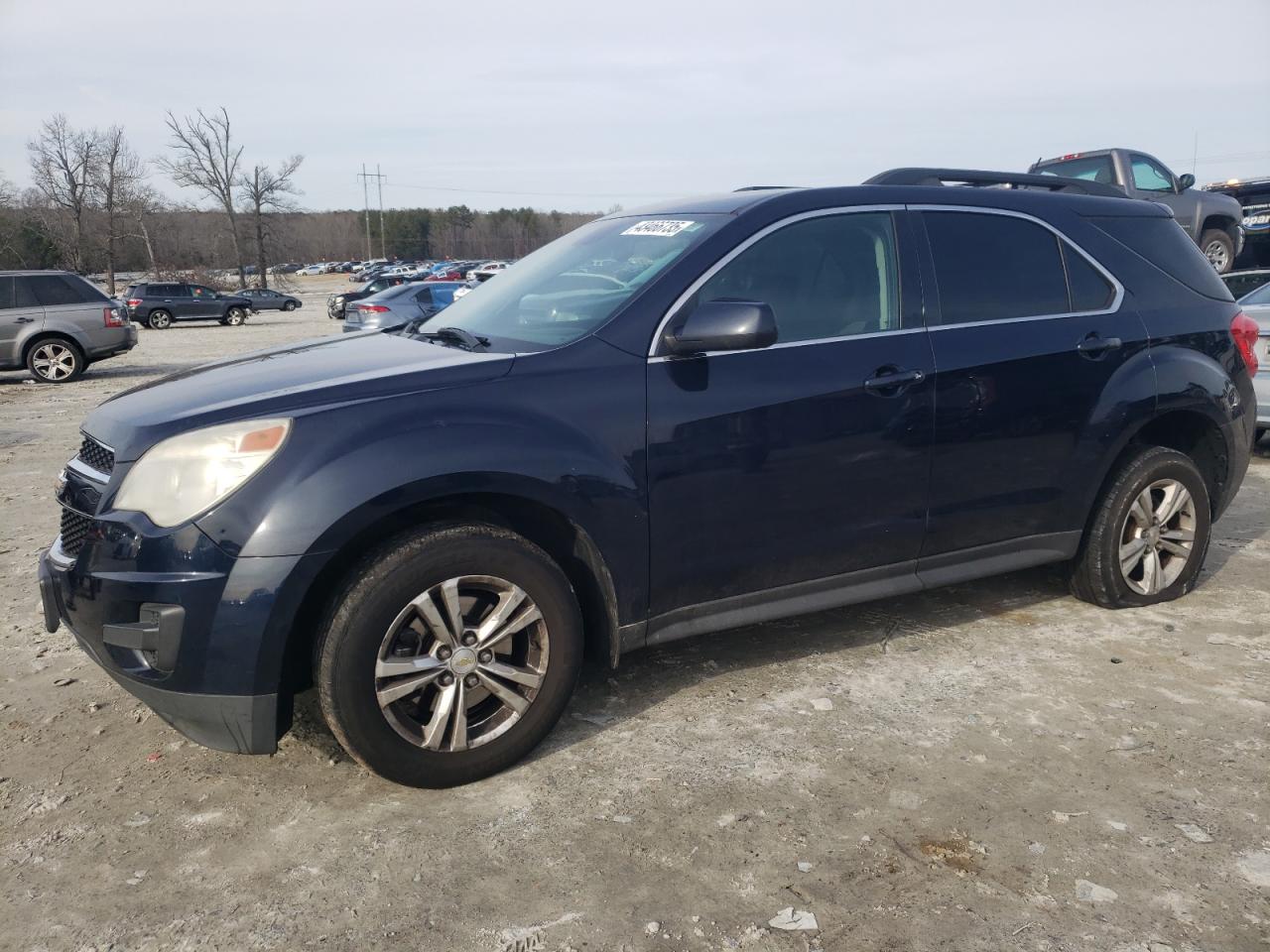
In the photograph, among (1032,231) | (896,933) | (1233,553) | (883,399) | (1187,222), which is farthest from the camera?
(1187,222)

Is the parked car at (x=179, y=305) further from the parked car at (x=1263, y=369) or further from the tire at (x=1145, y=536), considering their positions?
the tire at (x=1145, y=536)

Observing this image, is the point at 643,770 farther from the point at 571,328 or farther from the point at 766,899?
the point at 571,328

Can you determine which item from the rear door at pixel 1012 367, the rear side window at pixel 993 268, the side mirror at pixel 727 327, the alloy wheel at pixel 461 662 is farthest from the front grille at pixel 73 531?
the rear side window at pixel 993 268

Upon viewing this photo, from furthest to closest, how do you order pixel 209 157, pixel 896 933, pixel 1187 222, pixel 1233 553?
1. pixel 209 157
2. pixel 1187 222
3. pixel 1233 553
4. pixel 896 933

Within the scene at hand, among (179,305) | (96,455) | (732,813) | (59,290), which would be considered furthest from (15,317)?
(179,305)

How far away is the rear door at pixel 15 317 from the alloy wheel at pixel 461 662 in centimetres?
1517

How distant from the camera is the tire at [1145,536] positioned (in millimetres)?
4457

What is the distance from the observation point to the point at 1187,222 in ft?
46.4

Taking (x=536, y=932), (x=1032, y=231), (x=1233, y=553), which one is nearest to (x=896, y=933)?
(x=536, y=932)

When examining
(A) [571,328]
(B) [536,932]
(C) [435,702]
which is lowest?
(B) [536,932]

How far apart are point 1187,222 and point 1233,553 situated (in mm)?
10330

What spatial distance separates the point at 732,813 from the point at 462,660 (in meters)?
0.91

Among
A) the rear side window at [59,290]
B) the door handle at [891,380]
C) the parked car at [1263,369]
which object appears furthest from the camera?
the rear side window at [59,290]

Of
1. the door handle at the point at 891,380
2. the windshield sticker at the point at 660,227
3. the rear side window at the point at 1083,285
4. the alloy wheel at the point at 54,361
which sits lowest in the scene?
the alloy wheel at the point at 54,361
